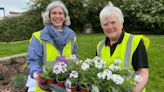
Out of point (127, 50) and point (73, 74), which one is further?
point (127, 50)

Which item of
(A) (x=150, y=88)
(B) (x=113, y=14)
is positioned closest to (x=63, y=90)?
(B) (x=113, y=14)

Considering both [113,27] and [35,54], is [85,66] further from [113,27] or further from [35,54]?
[35,54]

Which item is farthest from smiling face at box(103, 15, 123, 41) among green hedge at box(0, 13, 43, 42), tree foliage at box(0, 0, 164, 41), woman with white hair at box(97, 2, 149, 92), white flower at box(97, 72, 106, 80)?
green hedge at box(0, 13, 43, 42)

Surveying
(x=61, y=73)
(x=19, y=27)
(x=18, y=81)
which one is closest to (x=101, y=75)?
(x=61, y=73)

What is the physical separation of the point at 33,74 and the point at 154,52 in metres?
6.71

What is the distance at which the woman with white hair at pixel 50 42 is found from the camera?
3.55 meters

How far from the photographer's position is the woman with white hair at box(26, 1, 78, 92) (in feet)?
11.6

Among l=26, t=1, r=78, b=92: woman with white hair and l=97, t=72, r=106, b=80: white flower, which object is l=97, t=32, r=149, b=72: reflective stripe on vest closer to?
l=97, t=72, r=106, b=80: white flower

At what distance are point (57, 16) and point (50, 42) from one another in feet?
0.99

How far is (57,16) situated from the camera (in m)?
3.72

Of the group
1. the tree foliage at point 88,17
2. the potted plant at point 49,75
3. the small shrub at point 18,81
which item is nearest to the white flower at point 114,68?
A: the potted plant at point 49,75

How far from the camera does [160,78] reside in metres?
7.15

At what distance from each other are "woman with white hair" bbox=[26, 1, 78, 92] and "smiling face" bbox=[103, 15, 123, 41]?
80 cm

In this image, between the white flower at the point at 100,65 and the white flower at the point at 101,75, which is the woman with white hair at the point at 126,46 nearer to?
the white flower at the point at 100,65
